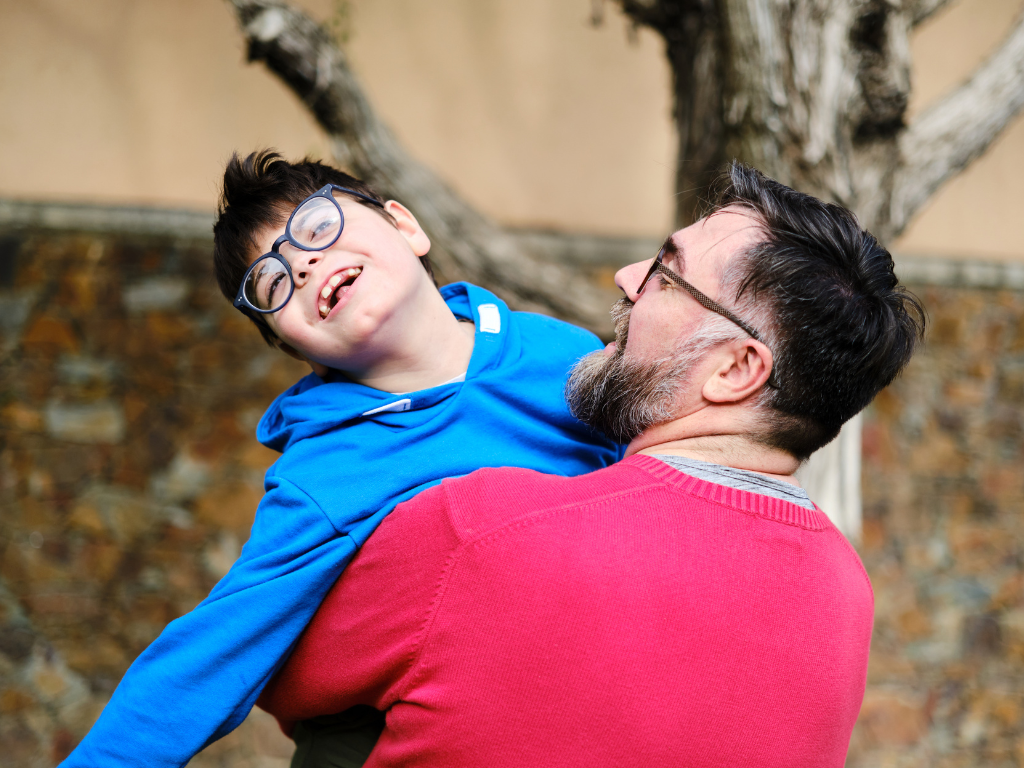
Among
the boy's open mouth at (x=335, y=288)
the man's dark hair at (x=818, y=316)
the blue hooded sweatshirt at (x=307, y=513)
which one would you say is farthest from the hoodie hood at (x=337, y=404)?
the man's dark hair at (x=818, y=316)

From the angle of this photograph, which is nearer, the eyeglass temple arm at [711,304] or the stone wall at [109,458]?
the eyeglass temple arm at [711,304]

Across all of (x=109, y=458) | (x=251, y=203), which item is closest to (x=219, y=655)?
(x=251, y=203)

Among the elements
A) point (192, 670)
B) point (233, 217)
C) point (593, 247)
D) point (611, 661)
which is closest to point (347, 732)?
point (192, 670)

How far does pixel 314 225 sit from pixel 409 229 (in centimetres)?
26

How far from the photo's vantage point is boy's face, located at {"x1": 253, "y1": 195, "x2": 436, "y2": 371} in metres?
1.34

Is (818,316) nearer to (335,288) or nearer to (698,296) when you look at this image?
(698,296)

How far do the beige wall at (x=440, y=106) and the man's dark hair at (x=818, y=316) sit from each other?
263 cm

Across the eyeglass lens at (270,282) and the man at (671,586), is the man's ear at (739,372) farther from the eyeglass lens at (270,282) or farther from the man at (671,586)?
the eyeglass lens at (270,282)

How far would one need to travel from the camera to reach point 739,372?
48.3 inches

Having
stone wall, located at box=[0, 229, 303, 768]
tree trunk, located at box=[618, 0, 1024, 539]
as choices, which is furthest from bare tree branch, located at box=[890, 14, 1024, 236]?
stone wall, located at box=[0, 229, 303, 768]

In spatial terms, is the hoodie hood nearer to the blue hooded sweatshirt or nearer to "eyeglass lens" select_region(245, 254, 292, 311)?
the blue hooded sweatshirt

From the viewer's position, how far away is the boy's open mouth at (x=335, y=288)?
135 centimetres

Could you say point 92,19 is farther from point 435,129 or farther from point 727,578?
point 727,578

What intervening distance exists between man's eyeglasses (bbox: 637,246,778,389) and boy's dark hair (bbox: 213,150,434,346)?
544mm
